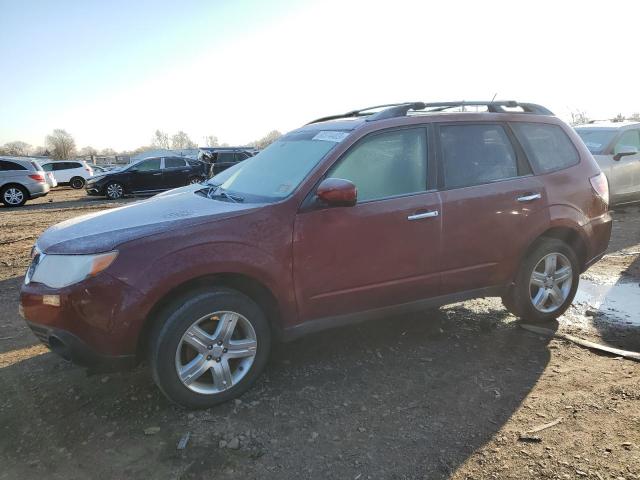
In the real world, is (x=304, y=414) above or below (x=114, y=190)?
below

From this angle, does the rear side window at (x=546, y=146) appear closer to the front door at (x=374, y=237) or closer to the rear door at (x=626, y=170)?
the front door at (x=374, y=237)

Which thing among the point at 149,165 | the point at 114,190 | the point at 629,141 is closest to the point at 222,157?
the point at 149,165

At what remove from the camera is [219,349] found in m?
3.05

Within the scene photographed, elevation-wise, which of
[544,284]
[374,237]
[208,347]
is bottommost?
[544,284]

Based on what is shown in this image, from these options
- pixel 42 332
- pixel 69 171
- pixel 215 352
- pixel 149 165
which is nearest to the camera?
pixel 42 332

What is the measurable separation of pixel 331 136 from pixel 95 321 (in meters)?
A: 2.02

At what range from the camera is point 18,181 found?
16312 millimetres

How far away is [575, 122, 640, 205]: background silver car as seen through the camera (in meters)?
9.11

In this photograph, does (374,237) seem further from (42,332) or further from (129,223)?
(42,332)

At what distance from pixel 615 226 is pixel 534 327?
17.8ft

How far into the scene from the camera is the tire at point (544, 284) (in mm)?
4070

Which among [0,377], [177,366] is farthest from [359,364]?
[0,377]

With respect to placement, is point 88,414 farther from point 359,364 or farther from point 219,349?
point 359,364

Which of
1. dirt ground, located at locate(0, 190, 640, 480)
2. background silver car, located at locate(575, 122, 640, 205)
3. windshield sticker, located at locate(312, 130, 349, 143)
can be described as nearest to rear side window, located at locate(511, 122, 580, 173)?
dirt ground, located at locate(0, 190, 640, 480)
